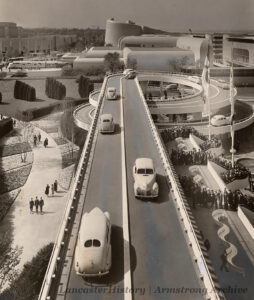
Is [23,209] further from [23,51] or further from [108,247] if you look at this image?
[23,51]

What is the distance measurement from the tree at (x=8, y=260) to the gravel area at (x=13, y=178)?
6.58m

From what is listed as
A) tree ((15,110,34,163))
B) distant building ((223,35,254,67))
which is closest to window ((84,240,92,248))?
tree ((15,110,34,163))

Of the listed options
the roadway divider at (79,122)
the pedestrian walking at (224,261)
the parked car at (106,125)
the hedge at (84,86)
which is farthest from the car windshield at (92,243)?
the hedge at (84,86)

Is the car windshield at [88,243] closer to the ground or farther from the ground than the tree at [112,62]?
closer to the ground

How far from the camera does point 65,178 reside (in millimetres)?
30031

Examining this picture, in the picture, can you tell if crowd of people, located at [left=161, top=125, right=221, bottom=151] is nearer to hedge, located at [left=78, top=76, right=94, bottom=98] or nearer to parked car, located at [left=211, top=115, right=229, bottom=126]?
parked car, located at [left=211, top=115, right=229, bottom=126]

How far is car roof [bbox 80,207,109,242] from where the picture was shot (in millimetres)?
13977

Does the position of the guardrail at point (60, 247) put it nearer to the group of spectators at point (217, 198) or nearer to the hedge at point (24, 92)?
the group of spectators at point (217, 198)

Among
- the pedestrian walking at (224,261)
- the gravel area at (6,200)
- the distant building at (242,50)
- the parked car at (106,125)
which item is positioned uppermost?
the distant building at (242,50)

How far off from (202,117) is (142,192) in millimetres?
24616

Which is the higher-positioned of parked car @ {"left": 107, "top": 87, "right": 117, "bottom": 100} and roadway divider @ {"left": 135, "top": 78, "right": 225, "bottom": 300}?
parked car @ {"left": 107, "top": 87, "right": 117, "bottom": 100}

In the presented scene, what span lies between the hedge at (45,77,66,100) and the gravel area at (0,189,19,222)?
69.1 feet

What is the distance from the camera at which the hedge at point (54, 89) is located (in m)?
47.2

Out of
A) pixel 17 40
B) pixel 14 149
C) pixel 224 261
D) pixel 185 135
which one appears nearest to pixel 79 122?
pixel 14 149
